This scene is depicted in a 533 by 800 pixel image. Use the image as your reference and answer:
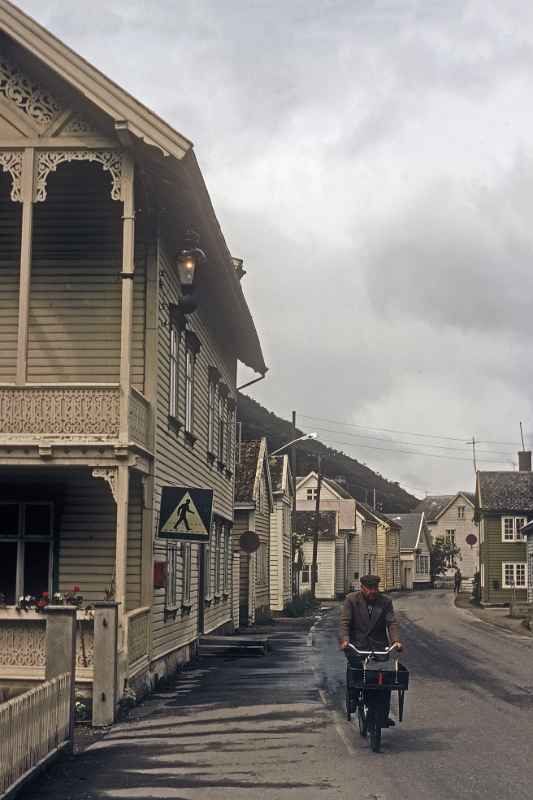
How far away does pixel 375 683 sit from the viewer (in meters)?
11.2

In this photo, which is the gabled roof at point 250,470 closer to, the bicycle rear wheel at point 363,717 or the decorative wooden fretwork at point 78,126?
the decorative wooden fretwork at point 78,126

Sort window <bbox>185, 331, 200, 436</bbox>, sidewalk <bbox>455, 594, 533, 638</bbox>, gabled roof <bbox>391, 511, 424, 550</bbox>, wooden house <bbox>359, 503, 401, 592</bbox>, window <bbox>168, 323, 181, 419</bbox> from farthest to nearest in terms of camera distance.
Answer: gabled roof <bbox>391, 511, 424, 550</bbox> < wooden house <bbox>359, 503, 401, 592</bbox> < sidewalk <bbox>455, 594, 533, 638</bbox> < window <bbox>185, 331, 200, 436</bbox> < window <bbox>168, 323, 181, 419</bbox>

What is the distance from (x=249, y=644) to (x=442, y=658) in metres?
4.30

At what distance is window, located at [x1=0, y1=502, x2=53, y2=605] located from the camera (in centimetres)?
1675

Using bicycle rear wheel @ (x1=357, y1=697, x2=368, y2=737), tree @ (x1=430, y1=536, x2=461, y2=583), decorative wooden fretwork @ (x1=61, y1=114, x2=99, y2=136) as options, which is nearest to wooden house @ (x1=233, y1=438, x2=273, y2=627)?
decorative wooden fretwork @ (x1=61, y1=114, x2=99, y2=136)

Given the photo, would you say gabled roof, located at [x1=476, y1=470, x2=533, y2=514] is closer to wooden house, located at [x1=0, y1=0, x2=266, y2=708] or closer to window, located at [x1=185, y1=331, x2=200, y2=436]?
window, located at [x1=185, y1=331, x2=200, y2=436]

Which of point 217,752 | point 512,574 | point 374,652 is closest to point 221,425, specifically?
point 374,652

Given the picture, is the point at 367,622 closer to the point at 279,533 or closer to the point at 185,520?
the point at 185,520

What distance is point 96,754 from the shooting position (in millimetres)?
11391

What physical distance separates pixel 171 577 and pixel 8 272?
242 inches

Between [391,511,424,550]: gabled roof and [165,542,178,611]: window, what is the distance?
89.6m

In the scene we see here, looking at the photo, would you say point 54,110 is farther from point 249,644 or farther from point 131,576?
point 249,644

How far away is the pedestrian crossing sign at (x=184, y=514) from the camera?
1466 cm

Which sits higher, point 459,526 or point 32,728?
point 459,526
